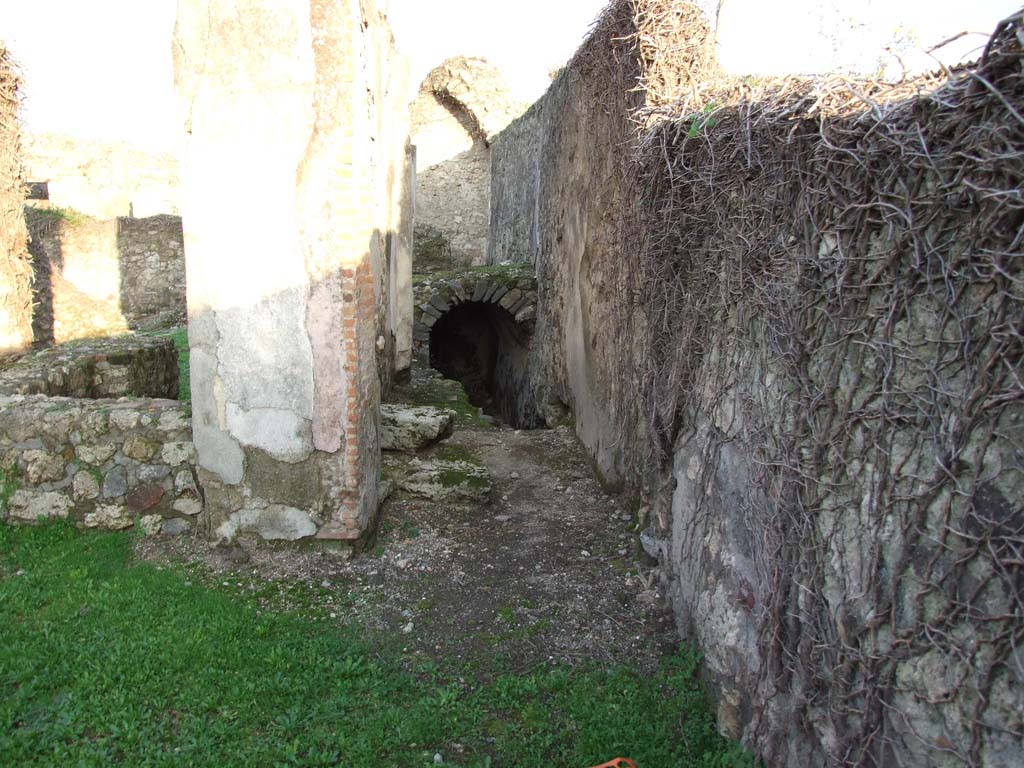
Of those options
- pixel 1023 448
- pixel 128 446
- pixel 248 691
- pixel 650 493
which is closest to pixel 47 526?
pixel 128 446

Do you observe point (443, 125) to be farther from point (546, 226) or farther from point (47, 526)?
point (47, 526)

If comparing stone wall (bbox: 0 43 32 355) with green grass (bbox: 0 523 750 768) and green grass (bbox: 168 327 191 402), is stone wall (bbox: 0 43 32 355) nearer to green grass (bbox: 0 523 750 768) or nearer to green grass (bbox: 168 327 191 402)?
green grass (bbox: 168 327 191 402)

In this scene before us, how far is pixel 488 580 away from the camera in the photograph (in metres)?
4.18

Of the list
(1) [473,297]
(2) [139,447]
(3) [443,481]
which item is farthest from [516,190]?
(2) [139,447]

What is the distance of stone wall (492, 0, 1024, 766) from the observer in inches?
67.1

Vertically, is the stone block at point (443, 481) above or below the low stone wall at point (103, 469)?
below

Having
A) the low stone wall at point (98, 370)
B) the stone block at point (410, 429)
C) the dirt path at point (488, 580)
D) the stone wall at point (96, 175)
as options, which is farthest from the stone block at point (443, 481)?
the stone wall at point (96, 175)

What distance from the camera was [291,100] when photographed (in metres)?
3.81

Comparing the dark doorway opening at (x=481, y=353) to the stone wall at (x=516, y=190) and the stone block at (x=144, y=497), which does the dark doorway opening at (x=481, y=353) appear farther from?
the stone block at (x=144, y=497)

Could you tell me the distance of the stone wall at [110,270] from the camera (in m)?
12.6

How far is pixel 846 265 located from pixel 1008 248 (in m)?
0.56

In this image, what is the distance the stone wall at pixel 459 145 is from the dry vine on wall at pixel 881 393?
14229mm

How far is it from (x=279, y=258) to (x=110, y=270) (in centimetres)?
1209

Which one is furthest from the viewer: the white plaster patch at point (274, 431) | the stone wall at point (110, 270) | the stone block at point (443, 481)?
the stone wall at point (110, 270)
